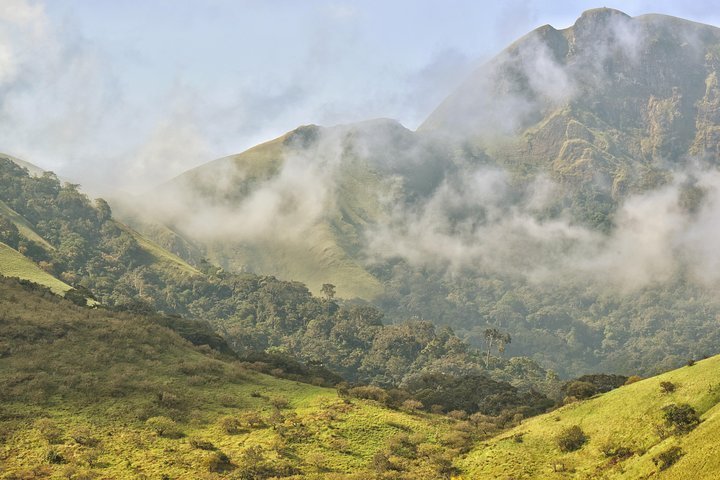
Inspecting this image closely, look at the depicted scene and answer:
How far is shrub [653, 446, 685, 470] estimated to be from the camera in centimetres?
4070

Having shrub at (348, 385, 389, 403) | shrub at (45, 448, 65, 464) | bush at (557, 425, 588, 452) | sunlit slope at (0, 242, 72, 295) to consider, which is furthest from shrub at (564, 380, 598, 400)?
sunlit slope at (0, 242, 72, 295)

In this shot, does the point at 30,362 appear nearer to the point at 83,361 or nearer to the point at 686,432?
the point at 83,361

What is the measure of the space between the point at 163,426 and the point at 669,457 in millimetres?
50963

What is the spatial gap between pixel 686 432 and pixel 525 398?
8341 cm

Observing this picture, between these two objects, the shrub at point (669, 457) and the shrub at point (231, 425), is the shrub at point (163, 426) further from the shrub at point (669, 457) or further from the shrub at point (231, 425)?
the shrub at point (669, 457)

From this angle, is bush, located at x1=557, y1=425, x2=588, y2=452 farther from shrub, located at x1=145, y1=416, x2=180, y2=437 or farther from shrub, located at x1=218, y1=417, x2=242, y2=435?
shrub, located at x1=145, y1=416, x2=180, y2=437

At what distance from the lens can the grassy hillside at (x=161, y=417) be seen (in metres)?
61.1

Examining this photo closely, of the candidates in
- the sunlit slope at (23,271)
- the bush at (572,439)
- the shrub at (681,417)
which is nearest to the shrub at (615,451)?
the shrub at (681,417)

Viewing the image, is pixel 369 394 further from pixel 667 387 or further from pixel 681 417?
pixel 681 417

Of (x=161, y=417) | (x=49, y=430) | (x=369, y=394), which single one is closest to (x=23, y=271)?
(x=161, y=417)

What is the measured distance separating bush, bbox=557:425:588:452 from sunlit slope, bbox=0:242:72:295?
116143mm

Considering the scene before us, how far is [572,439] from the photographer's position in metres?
57.4

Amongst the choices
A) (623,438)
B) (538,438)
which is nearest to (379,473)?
(538,438)

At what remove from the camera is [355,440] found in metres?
70.6
